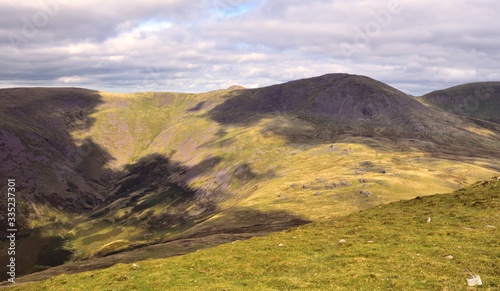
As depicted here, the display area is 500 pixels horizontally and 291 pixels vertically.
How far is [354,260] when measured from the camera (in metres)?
32.1

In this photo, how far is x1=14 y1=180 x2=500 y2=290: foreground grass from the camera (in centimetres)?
2723

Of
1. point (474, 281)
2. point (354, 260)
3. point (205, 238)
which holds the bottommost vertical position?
point (205, 238)

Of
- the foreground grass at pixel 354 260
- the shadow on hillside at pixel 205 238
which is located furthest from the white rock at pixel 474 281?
the shadow on hillside at pixel 205 238

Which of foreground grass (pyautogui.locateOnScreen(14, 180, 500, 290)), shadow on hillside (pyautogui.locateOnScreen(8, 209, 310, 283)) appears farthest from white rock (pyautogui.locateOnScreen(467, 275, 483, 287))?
shadow on hillside (pyautogui.locateOnScreen(8, 209, 310, 283))

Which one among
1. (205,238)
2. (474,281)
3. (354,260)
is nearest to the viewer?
(474,281)

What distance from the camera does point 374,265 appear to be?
30.1m

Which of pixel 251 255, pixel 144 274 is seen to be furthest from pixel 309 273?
pixel 144 274

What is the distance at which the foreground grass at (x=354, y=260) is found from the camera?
27234 millimetres

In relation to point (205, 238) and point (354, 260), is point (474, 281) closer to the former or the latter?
point (354, 260)

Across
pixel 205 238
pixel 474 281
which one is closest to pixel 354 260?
pixel 474 281

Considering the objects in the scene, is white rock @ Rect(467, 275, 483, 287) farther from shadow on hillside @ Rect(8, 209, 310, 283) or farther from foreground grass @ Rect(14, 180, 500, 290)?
shadow on hillside @ Rect(8, 209, 310, 283)

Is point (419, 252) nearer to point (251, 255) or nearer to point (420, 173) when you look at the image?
point (251, 255)

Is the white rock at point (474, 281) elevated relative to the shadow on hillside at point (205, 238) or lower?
elevated

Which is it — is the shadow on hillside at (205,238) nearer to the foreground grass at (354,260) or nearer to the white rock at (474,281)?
the foreground grass at (354,260)
